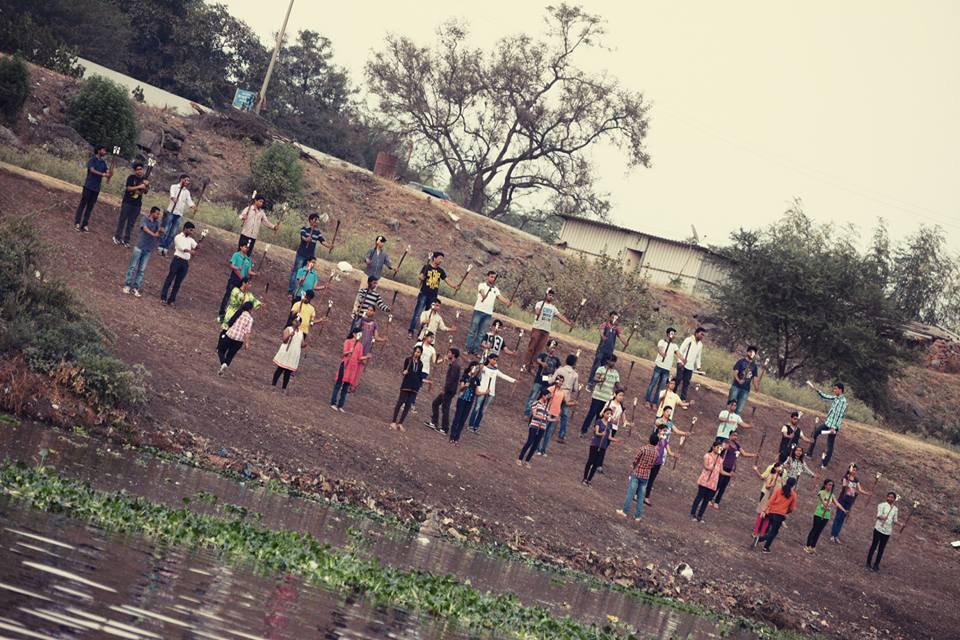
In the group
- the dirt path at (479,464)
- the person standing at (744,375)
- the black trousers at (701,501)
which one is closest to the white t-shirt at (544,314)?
the dirt path at (479,464)

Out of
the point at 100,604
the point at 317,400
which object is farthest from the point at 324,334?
the point at 100,604

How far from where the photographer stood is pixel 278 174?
4584cm

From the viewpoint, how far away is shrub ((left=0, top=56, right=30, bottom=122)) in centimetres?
3916

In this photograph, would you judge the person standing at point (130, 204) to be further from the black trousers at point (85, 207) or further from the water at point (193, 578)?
the water at point (193, 578)

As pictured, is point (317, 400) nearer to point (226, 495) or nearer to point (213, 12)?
point (226, 495)

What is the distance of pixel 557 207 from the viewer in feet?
228

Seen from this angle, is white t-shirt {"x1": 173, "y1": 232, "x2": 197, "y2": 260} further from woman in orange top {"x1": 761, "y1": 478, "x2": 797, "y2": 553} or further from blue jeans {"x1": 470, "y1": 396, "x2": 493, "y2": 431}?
woman in orange top {"x1": 761, "y1": 478, "x2": 797, "y2": 553}

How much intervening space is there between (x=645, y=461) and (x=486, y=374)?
369 cm

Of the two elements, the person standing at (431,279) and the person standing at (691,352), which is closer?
the person standing at (431,279)

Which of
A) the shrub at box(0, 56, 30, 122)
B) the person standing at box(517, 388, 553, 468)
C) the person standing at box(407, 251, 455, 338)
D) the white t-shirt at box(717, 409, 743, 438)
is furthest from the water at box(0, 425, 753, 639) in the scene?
the shrub at box(0, 56, 30, 122)

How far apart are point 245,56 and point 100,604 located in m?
62.7

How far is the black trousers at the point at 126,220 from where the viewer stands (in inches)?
1067

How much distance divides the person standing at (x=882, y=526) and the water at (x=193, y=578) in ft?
26.5

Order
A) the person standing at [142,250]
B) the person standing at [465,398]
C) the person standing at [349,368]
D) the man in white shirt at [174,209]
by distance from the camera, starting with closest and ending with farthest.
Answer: the person standing at [349,368]
the person standing at [465,398]
the person standing at [142,250]
the man in white shirt at [174,209]
